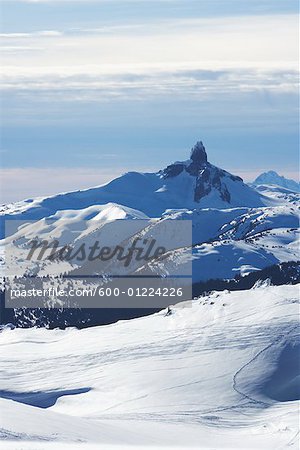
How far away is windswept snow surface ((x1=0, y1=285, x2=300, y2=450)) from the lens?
122 meters

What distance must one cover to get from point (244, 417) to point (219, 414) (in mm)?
3651

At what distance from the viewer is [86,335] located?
196 meters

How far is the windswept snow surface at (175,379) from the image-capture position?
121688 mm

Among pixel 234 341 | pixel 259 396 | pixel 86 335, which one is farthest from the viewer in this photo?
pixel 86 335

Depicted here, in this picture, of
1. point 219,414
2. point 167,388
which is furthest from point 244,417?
point 167,388

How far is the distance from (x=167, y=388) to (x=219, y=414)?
12.6 meters

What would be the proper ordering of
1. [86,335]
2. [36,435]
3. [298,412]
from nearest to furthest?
[36,435] → [298,412] → [86,335]

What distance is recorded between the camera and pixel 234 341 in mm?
164250

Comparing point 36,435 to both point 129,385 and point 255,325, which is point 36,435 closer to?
point 129,385

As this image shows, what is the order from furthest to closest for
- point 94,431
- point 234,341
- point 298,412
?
point 234,341 → point 298,412 → point 94,431

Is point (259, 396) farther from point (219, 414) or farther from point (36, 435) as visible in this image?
point (36, 435)

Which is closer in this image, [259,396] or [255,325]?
[259,396]

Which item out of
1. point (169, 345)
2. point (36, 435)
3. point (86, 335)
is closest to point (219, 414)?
point (169, 345)

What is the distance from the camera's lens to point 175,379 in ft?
509
